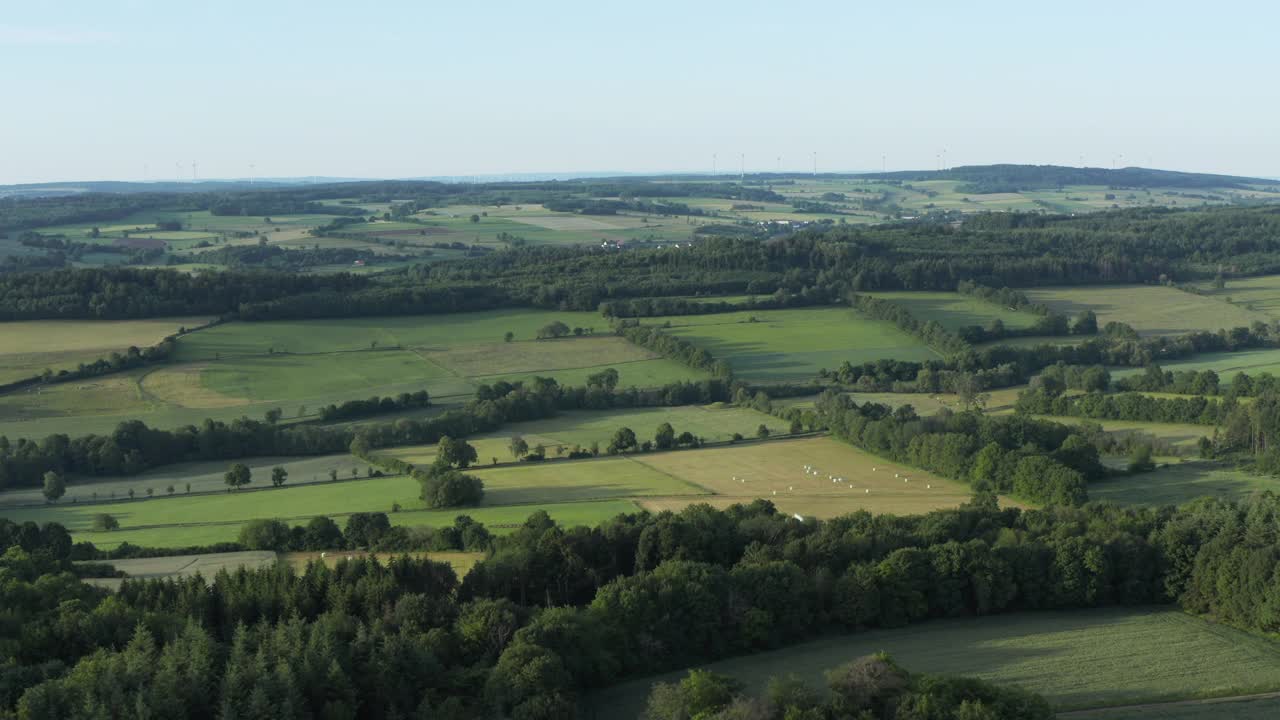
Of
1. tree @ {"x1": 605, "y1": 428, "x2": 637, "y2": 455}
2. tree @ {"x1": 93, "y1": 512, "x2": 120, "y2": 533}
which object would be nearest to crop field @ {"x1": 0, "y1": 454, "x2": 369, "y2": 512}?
tree @ {"x1": 93, "y1": 512, "x2": 120, "y2": 533}

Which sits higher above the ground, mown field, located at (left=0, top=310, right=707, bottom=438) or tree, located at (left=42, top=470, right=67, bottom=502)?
mown field, located at (left=0, top=310, right=707, bottom=438)

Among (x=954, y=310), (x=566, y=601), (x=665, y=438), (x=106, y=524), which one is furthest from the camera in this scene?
(x=954, y=310)

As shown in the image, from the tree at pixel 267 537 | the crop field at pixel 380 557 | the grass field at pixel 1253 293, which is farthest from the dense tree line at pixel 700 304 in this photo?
the crop field at pixel 380 557

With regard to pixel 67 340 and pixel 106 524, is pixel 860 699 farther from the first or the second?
pixel 67 340

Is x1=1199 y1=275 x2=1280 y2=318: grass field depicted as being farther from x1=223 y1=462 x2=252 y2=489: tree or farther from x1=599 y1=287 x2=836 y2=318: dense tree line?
x1=223 y1=462 x2=252 y2=489: tree

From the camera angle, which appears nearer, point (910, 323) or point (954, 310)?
point (910, 323)

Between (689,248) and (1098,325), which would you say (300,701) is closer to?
(1098,325)

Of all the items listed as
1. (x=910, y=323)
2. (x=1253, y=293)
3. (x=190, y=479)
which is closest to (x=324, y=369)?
(x=190, y=479)
